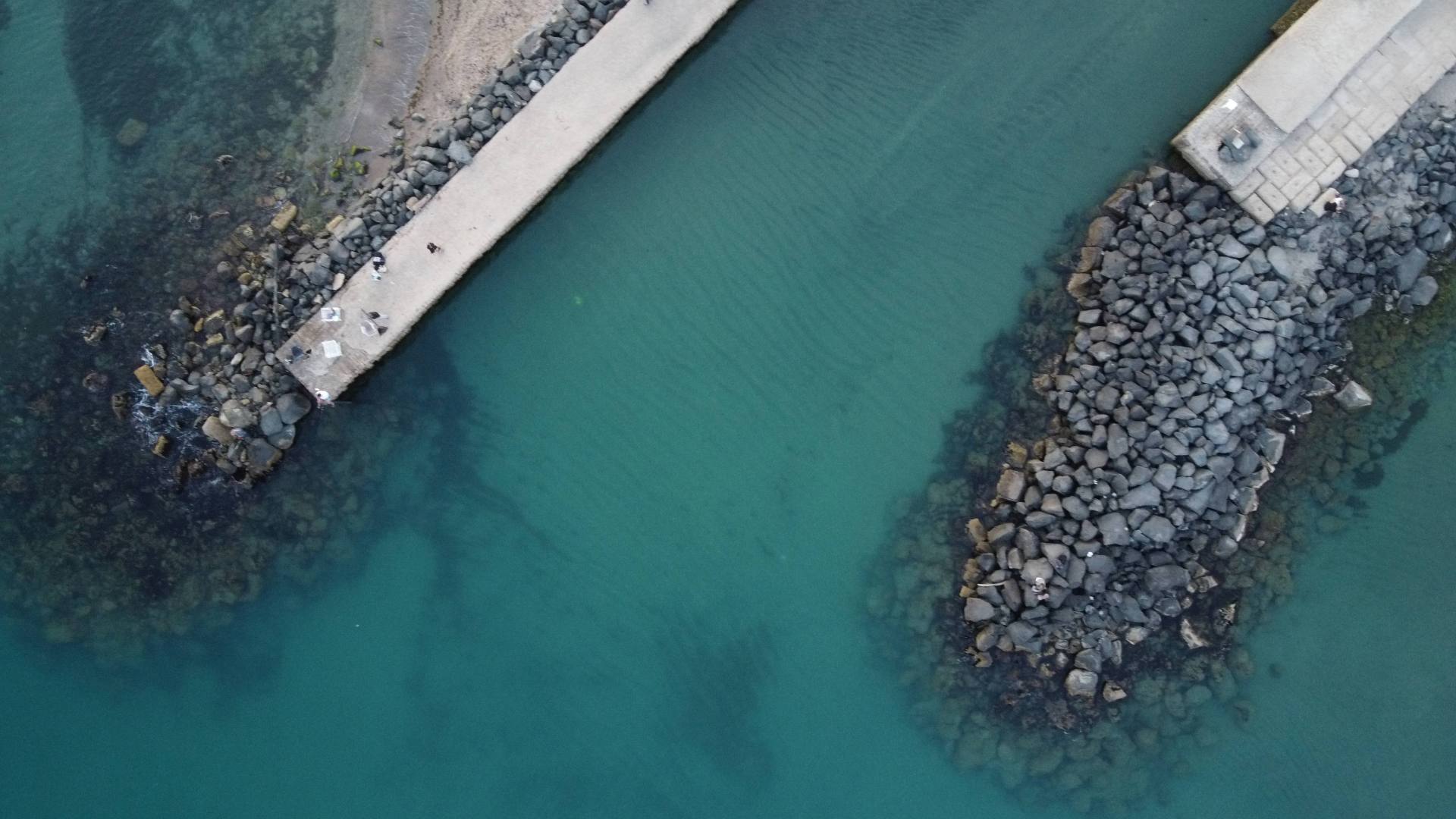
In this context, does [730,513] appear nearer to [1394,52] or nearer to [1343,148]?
[1343,148]

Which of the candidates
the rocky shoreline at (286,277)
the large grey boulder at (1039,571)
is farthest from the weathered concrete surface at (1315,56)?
the rocky shoreline at (286,277)

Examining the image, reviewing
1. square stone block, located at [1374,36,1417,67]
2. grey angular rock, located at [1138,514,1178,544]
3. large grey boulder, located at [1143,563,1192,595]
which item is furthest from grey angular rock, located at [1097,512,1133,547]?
square stone block, located at [1374,36,1417,67]

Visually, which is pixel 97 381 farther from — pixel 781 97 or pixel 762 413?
pixel 781 97

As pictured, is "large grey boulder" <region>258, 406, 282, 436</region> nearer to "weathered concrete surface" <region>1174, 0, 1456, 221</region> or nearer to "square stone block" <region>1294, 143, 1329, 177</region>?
"weathered concrete surface" <region>1174, 0, 1456, 221</region>

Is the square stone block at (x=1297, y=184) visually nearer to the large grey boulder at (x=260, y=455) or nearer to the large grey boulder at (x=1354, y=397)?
the large grey boulder at (x=1354, y=397)

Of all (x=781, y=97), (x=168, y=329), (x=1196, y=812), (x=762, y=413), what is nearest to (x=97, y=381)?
(x=168, y=329)
